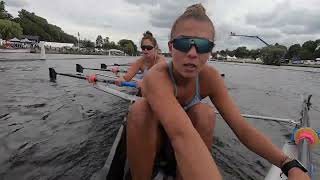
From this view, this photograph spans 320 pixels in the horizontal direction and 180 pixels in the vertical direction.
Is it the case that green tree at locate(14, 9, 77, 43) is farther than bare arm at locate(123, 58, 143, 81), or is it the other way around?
green tree at locate(14, 9, 77, 43)

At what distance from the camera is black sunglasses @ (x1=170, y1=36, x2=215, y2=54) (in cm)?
257

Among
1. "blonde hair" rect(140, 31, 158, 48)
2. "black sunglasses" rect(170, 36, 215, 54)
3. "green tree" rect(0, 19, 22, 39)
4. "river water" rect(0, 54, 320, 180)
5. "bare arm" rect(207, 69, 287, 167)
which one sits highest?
"green tree" rect(0, 19, 22, 39)

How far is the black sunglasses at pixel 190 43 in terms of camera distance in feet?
8.44

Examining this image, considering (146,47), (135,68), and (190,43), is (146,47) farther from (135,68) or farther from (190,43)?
(190,43)

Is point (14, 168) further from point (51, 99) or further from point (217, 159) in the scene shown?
point (51, 99)

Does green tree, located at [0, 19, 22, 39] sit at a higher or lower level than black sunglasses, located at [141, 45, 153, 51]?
higher

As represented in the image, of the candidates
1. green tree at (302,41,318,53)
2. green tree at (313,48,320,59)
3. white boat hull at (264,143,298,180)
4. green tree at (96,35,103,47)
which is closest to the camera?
white boat hull at (264,143,298,180)

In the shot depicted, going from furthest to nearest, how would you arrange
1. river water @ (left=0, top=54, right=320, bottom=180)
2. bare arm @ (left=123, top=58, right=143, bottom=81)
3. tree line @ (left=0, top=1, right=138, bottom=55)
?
tree line @ (left=0, top=1, right=138, bottom=55), bare arm @ (left=123, top=58, right=143, bottom=81), river water @ (left=0, top=54, right=320, bottom=180)

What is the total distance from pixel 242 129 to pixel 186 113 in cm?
54

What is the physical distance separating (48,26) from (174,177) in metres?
169

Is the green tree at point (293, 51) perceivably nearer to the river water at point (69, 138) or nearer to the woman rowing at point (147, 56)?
the river water at point (69, 138)

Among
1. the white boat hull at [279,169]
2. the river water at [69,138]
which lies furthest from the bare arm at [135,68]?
the white boat hull at [279,169]

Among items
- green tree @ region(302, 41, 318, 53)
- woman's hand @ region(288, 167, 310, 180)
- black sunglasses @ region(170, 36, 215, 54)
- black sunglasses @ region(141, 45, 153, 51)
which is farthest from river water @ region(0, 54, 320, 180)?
green tree @ region(302, 41, 318, 53)

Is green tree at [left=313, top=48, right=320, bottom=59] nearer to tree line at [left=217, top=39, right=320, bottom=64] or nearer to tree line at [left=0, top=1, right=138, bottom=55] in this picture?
tree line at [left=217, top=39, right=320, bottom=64]
